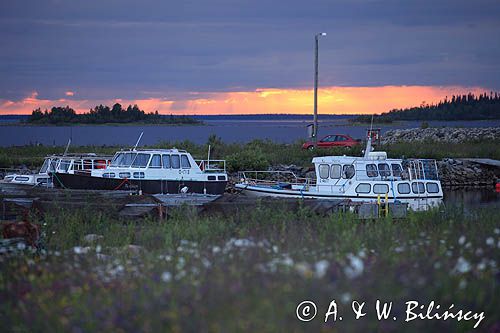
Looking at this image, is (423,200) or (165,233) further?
(423,200)

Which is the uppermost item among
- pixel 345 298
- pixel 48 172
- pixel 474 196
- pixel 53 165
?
pixel 53 165

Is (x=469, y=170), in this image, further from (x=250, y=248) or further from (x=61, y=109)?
(x=61, y=109)

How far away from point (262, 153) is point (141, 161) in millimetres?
17423

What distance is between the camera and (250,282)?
816 centimetres

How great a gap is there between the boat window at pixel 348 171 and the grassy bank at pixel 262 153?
571 inches

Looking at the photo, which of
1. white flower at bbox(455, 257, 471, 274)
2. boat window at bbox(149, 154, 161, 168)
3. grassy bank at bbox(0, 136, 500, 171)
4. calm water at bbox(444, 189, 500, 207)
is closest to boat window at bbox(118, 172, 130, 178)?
boat window at bbox(149, 154, 161, 168)

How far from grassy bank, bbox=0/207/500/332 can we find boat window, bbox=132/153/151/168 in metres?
19.0

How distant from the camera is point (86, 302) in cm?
802

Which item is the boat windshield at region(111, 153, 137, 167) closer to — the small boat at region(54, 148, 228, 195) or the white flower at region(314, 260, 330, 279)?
the small boat at region(54, 148, 228, 195)

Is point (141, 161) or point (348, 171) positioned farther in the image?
point (141, 161)

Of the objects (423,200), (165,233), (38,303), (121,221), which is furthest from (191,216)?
(423,200)

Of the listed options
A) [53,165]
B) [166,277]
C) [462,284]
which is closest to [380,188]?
[53,165]

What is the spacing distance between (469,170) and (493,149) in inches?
348

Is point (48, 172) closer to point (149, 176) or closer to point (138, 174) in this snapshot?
point (138, 174)
